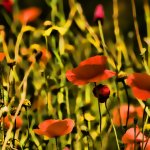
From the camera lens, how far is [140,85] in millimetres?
736

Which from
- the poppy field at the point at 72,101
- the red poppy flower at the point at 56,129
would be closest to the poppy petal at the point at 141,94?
the poppy field at the point at 72,101

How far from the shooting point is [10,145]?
2.49 ft

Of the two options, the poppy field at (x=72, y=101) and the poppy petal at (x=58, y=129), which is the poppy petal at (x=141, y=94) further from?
the poppy petal at (x=58, y=129)

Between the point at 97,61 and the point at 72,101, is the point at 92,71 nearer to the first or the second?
the point at 97,61

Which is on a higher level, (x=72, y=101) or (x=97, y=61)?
(x=97, y=61)

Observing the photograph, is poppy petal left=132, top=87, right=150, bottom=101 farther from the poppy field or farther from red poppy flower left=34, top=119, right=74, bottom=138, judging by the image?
red poppy flower left=34, top=119, right=74, bottom=138

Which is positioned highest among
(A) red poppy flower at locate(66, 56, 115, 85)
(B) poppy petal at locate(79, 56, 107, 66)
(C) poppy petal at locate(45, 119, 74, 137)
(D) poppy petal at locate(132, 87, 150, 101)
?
(B) poppy petal at locate(79, 56, 107, 66)

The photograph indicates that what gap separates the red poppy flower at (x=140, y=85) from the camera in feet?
2.35

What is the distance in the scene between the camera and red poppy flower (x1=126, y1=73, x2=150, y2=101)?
718mm

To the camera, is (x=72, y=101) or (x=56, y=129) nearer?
(x=56, y=129)

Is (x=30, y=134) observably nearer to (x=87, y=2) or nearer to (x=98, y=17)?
(x=98, y=17)

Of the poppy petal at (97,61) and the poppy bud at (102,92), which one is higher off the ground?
the poppy petal at (97,61)

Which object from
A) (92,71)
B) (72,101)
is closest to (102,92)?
(92,71)

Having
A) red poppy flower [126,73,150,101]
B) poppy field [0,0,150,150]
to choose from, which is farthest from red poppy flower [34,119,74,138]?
red poppy flower [126,73,150,101]
